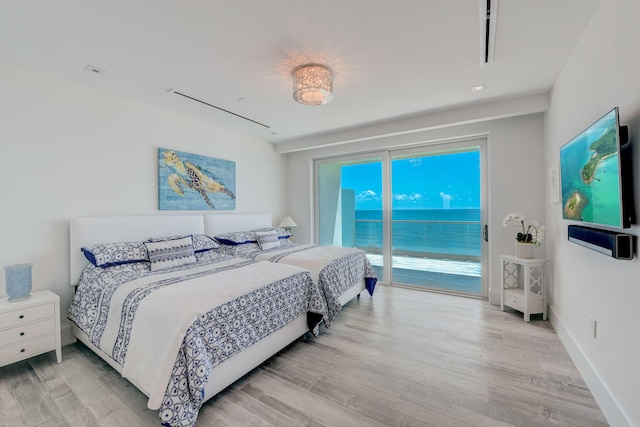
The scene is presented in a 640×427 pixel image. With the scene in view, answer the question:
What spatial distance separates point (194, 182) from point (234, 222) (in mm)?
843

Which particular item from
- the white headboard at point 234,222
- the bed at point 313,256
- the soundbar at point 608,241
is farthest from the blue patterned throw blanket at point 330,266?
the soundbar at point 608,241

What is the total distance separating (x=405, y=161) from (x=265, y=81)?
8.90 feet

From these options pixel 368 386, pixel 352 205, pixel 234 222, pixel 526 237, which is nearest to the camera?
pixel 368 386

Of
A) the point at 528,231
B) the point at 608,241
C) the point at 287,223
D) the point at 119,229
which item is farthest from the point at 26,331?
the point at 528,231

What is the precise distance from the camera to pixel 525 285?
3047 mm

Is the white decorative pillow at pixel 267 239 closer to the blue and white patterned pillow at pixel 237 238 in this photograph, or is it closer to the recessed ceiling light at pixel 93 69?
the blue and white patterned pillow at pixel 237 238

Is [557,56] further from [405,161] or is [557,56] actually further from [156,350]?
[156,350]

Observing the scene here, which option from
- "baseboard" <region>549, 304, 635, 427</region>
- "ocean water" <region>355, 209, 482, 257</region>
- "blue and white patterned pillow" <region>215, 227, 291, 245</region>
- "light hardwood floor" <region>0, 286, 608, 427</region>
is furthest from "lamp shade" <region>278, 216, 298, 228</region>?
"baseboard" <region>549, 304, 635, 427</region>

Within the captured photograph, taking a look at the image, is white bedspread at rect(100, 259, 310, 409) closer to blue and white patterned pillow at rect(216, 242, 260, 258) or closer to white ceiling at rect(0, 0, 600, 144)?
blue and white patterned pillow at rect(216, 242, 260, 258)

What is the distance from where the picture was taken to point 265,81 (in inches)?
105

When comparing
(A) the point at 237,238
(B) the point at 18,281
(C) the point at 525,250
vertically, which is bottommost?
(B) the point at 18,281

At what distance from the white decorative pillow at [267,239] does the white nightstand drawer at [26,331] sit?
227cm

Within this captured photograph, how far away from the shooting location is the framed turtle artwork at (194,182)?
137 inches

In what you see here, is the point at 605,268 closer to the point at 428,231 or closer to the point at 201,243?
the point at 428,231
